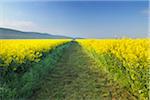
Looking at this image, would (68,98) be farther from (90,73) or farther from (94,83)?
(90,73)

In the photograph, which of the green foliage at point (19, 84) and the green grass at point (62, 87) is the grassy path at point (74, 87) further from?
the green foliage at point (19, 84)

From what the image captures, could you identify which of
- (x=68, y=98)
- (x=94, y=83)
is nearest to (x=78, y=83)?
(x=94, y=83)

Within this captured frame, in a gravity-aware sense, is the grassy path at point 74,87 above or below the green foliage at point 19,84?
below

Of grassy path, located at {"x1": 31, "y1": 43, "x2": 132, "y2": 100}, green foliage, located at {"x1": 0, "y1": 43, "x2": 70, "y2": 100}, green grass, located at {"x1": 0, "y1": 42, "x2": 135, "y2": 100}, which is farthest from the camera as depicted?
grassy path, located at {"x1": 31, "y1": 43, "x2": 132, "y2": 100}

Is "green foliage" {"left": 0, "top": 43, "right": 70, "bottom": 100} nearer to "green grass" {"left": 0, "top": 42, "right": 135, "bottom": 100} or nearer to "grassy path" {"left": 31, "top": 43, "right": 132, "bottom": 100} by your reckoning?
"green grass" {"left": 0, "top": 42, "right": 135, "bottom": 100}

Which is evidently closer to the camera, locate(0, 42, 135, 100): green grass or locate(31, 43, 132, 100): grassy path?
locate(0, 42, 135, 100): green grass

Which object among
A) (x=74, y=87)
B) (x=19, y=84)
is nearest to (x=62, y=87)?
(x=74, y=87)

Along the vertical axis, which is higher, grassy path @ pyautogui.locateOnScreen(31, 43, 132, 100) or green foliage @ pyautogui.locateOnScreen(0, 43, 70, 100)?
green foliage @ pyautogui.locateOnScreen(0, 43, 70, 100)

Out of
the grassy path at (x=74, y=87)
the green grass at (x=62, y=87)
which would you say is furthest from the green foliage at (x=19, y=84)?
the grassy path at (x=74, y=87)

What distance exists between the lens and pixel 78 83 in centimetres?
871

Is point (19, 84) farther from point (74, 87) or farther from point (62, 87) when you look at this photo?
point (74, 87)

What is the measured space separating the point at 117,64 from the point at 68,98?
5.78 feet

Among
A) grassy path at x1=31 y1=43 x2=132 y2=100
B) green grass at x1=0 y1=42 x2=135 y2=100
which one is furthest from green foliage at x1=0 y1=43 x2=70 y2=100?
grassy path at x1=31 y1=43 x2=132 y2=100

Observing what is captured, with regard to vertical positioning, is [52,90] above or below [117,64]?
below
